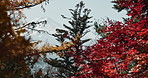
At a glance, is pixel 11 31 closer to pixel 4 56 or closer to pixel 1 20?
pixel 1 20

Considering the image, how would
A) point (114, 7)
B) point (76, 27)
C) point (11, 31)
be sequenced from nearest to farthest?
point (11, 31)
point (114, 7)
point (76, 27)

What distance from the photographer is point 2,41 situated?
3.01 meters

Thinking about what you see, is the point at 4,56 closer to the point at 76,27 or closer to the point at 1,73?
the point at 1,73

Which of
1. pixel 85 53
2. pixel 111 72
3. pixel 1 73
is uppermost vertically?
pixel 1 73

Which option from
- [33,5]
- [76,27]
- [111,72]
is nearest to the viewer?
[111,72]

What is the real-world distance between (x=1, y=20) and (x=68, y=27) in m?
19.6

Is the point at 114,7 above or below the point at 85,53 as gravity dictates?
above

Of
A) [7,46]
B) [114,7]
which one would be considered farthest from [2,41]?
[114,7]

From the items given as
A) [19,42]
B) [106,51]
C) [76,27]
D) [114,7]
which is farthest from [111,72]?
[76,27]

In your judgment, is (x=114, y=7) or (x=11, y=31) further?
(x=114, y=7)

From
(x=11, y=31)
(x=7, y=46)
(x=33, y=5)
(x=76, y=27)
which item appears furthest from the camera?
(x=76, y=27)

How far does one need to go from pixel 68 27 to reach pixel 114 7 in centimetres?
814

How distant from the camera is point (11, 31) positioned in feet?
10.3

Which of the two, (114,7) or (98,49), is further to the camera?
(114,7)
